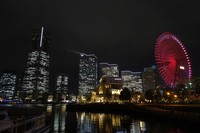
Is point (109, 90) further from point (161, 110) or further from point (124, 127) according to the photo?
point (124, 127)

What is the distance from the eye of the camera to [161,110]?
5462 cm

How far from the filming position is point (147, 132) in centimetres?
3394

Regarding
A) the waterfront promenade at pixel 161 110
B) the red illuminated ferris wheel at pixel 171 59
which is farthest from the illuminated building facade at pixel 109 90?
the red illuminated ferris wheel at pixel 171 59

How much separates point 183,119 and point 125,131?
12.5m

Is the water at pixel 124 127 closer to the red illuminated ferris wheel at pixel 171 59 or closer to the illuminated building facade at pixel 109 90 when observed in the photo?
the red illuminated ferris wheel at pixel 171 59

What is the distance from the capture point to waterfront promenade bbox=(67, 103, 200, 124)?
39562mm

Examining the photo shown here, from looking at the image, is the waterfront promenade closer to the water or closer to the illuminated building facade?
the water

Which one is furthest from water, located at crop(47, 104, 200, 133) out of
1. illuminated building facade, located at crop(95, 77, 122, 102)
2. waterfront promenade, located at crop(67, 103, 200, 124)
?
illuminated building facade, located at crop(95, 77, 122, 102)

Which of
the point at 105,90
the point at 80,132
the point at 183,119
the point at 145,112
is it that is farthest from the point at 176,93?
the point at 80,132

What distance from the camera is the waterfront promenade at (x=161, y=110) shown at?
130 feet

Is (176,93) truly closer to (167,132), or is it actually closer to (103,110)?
(103,110)

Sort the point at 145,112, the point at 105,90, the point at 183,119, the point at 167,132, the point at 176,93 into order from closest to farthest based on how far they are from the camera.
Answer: the point at 167,132 → the point at 183,119 → the point at 145,112 → the point at 176,93 → the point at 105,90

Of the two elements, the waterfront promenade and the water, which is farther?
the waterfront promenade

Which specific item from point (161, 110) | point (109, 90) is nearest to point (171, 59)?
point (161, 110)
